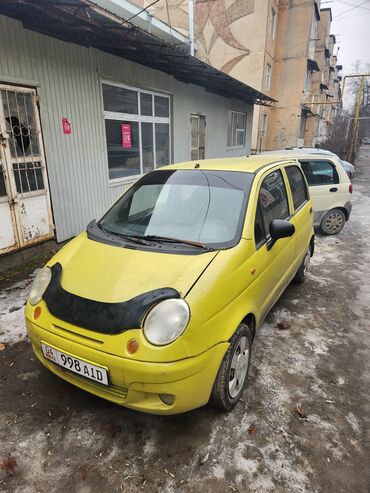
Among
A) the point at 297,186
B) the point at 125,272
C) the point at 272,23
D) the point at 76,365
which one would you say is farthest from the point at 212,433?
the point at 272,23

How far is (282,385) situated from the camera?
2.70 metres

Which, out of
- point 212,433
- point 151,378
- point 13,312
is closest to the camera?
point 151,378

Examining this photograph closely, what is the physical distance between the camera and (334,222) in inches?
282

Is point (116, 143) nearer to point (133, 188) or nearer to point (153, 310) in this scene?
point (133, 188)

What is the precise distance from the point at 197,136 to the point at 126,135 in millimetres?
4035

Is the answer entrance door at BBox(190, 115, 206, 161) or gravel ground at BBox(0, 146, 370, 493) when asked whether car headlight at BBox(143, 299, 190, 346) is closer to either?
gravel ground at BBox(0, 146, 370, 493)

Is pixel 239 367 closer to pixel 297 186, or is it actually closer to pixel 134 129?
pixel 297 186

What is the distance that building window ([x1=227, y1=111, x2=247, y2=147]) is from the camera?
13.2 meters

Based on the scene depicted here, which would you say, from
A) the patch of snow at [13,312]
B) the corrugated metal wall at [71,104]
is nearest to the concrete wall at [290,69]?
the corrugated metal wall at [71,104]

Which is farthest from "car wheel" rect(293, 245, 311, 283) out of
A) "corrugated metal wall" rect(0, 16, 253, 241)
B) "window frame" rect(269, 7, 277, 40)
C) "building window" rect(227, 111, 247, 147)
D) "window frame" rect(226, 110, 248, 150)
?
"window frame" rect(269, 7, 277, 40)

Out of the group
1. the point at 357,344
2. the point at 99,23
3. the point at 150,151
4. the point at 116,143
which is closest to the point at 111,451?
the point at 357,344

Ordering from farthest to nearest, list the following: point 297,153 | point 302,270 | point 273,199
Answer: point 297,153 < point 302,270 < point 273,199

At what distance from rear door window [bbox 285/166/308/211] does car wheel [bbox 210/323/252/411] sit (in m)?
1.98

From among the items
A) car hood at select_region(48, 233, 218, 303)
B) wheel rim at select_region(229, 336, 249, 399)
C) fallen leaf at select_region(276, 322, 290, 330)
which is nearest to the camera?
car hood at select_region(48, 233, 218, 303)
